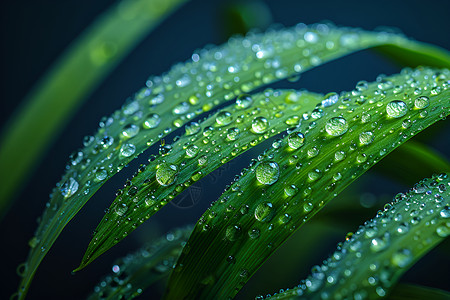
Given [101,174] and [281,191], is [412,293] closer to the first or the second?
[281,191]

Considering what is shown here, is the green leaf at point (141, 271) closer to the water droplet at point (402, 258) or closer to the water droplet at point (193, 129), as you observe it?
the water droplet at point (193, 129)

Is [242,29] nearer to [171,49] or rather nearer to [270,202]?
[171,49]

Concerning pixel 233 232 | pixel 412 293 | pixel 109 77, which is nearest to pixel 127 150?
pixel 233 232

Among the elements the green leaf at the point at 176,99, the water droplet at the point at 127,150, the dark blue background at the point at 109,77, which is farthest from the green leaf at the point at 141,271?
the dark blue background at the point at 109,77

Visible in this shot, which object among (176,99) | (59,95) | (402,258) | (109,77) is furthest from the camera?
(109,77)

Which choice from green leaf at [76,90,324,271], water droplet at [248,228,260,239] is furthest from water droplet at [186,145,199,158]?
water droplet at [248,228,260,239]

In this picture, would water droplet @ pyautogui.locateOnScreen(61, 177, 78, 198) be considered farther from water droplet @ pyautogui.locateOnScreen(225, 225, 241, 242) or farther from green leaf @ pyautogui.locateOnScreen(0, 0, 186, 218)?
green leaf @ pyautogui.locateOnScreen(0, 0, 186, 218)
